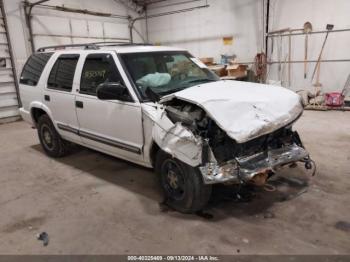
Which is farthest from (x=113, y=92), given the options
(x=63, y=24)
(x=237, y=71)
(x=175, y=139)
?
(x=63, y=24)

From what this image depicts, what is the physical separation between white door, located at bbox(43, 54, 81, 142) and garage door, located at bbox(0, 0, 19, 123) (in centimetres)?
500

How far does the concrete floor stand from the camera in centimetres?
250

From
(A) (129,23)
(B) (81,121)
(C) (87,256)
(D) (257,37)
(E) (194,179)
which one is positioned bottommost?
(C) (87,256)

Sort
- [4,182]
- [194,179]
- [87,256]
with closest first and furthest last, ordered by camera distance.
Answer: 1. [87,256]
2. [194,179]
3. [4,182]

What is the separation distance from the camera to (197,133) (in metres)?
2.55

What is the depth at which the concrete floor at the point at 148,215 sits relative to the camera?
8.20 feet

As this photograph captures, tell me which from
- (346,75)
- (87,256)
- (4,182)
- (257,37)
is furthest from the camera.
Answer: (257,37)

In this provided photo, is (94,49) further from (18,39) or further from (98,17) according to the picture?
(98,17)

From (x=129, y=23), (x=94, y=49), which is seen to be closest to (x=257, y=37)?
(x=129, y=23)

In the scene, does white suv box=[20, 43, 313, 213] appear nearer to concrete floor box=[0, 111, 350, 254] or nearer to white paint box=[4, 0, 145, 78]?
concrete floor box=[0, 111, 350, 254]

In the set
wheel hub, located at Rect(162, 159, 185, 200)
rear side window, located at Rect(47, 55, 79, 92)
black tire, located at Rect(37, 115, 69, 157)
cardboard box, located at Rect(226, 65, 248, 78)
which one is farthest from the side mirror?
cardboard box, located at Rect(226, 65, 248, 78)

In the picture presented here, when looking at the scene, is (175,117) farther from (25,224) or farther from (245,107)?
(25,224)

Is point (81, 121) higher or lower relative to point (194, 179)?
higher

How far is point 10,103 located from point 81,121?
601cm
